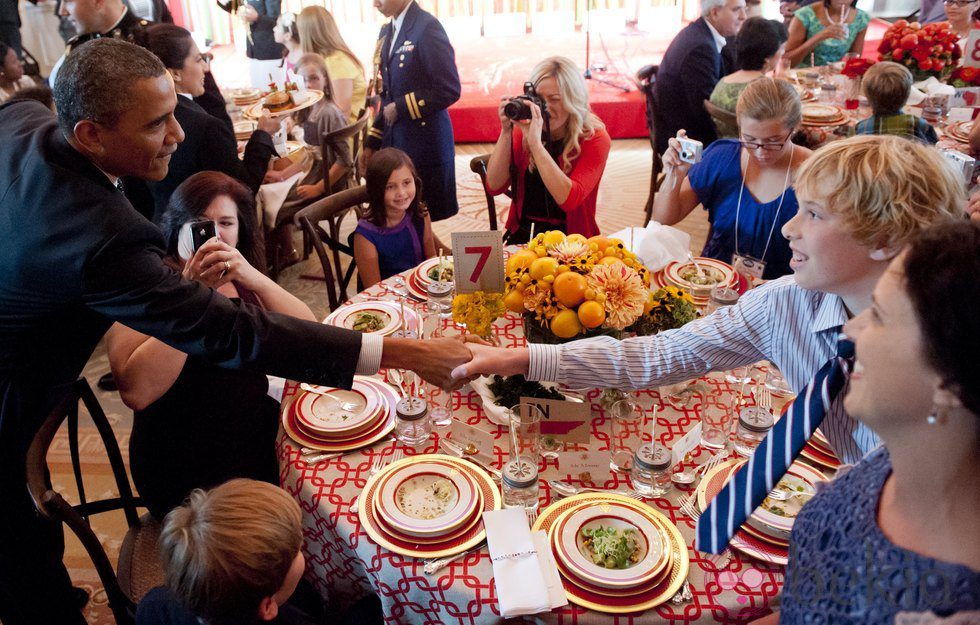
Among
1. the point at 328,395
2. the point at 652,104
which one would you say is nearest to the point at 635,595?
the point at 328,395

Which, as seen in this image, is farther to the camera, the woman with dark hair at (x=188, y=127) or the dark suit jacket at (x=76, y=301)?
the woman with dark hair at (x=188, y=127)

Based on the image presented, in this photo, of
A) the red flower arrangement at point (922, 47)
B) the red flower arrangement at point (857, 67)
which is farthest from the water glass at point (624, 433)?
the red flower arrangement at point (922, 47)

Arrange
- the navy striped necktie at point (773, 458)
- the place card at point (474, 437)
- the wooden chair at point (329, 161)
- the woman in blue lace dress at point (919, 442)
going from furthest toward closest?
1. the wooden chair at point (329, 161)
2. the place card at point (474, 437)
3. the navy striped necktie at point (773, 458)
4. the woman in blue lace dress at point (919, 442)

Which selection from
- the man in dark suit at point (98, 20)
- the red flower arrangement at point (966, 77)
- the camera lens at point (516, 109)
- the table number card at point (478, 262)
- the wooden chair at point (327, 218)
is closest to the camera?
the table number card at point (478, 262)

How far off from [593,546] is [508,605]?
23 cm

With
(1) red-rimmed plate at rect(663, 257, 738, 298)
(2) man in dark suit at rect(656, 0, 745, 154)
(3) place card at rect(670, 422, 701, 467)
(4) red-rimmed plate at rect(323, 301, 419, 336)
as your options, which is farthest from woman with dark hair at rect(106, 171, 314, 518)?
(2) man in dark suit at rect(656, 0, 745, 154)

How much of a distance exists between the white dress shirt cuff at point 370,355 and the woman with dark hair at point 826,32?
4.88 metres

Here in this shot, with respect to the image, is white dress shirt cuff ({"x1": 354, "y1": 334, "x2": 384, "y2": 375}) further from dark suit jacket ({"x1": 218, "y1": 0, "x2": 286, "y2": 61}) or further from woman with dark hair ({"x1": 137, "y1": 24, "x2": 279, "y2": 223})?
dark suit jacket ({"x1": 218, "y1": 0, "x2": 286, "y2": 61})

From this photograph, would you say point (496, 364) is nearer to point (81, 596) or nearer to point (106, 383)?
point (81, 596)

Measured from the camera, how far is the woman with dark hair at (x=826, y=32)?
17.7 feet

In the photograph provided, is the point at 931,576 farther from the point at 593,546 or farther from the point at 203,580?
the point at 203,580

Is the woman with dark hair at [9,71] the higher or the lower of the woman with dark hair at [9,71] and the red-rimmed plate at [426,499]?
the higher

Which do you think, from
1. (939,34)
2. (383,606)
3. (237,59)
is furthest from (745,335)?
(237,59)

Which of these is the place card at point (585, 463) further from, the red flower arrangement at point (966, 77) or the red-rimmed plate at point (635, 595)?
the red flower arrangement at point (966, 77)
